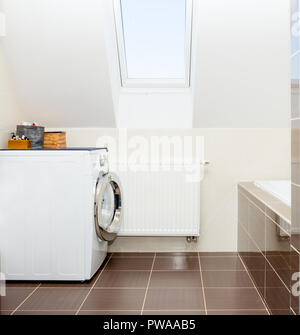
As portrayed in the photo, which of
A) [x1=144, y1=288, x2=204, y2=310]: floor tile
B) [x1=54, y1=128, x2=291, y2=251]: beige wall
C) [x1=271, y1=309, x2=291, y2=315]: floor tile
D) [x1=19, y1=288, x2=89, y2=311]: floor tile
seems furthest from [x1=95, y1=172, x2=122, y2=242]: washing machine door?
[x1=271, y1=309, x2=291, y2=315]: floor tile

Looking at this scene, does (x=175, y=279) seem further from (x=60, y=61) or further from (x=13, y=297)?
(x=60, y=61)

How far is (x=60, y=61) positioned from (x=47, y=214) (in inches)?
46.9

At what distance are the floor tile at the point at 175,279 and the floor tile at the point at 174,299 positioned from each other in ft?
0.31

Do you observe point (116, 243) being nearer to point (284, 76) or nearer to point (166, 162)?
point (166, 162)

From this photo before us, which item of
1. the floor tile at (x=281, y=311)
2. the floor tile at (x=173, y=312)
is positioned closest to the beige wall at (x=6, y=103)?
the floor tile at (x=173, y=312)

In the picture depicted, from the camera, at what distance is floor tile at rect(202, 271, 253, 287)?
8.93 feet

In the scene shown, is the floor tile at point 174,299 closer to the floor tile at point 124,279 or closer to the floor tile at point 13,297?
the floor tile at point 124,279

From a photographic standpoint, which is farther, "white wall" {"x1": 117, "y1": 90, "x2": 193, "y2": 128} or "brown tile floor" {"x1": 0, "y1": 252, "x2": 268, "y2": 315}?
"white wall" {"x1": 117, "y1": 90, "x2": 193, "y2": 128}

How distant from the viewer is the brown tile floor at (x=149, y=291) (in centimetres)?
232

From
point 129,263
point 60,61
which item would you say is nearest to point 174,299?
point 129,263

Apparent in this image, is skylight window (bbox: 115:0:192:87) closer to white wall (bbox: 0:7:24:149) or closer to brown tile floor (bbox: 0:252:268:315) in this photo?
white wall (bbox: 0:7:24:149)

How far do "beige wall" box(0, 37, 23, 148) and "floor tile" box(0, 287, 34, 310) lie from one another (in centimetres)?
106

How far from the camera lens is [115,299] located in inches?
97.3
